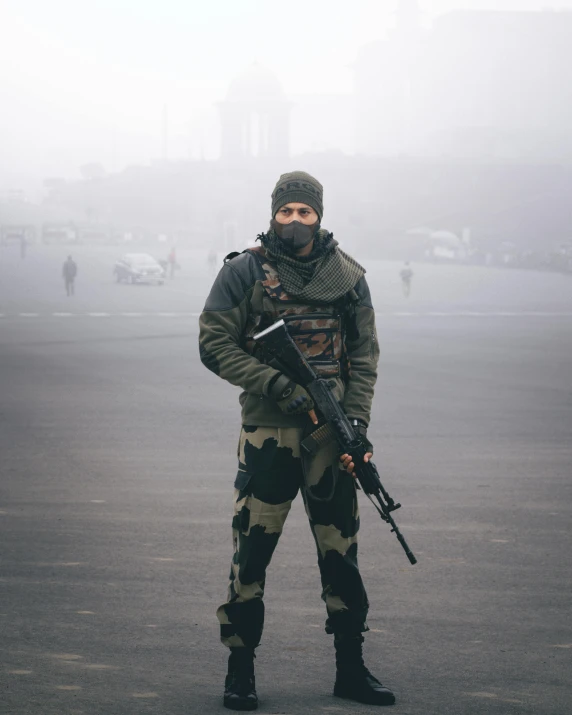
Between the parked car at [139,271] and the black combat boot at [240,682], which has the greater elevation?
the black combat boot at [240,682]

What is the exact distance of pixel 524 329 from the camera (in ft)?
88.8

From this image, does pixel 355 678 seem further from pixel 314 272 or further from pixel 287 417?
pixel 314 272

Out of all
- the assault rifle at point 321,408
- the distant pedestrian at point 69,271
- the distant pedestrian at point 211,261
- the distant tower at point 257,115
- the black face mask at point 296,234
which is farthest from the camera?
the distant tower at point 257,115

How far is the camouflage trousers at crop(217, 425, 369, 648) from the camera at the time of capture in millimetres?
4039

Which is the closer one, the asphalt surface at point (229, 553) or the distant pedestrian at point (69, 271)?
the asphalt surface at point (229, 553)

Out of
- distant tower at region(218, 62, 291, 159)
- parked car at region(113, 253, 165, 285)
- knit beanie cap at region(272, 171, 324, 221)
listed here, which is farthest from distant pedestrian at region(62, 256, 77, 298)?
distant tower at region(218, 62, 291, 159)

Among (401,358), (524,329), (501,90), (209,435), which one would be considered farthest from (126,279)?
(501,90)

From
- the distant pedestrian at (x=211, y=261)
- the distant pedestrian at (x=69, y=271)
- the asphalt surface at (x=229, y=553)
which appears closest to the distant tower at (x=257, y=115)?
the distant pedestrian at (x=211, y=261)

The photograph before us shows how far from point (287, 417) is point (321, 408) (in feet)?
0.41

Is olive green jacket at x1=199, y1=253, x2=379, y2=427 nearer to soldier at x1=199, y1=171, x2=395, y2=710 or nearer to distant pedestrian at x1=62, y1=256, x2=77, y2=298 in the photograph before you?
soldier at x1=199, y1=171, x2=395, y2=710

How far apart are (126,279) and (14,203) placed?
139 feet

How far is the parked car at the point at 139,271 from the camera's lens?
46.8 meters

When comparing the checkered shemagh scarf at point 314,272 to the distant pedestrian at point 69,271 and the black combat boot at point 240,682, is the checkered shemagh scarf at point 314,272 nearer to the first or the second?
the black combat boot at point 240,682

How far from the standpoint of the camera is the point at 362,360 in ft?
13.9
